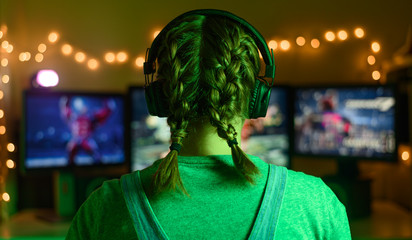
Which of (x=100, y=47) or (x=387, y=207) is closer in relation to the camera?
(x=387, y=207)

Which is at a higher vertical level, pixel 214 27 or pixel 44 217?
pixel 214 27

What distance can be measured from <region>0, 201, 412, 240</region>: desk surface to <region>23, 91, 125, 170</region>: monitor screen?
224 mm

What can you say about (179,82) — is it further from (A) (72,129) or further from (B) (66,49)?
(B) (66,49)

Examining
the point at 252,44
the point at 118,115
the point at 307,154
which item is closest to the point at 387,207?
the point at 307,154

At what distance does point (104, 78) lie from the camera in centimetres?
240

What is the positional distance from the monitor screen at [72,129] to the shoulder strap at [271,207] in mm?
1447

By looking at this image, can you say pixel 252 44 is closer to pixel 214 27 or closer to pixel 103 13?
pixel 214 27

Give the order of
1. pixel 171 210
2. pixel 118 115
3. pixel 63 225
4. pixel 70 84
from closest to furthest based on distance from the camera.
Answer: pixel 171 210, pixel 63 225, pixel 118 115, pixel 70 84

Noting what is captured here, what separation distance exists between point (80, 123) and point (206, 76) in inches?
56.2

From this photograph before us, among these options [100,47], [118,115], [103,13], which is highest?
[103,13]

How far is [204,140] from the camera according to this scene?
2.54 feet

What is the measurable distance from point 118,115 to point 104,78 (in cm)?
32

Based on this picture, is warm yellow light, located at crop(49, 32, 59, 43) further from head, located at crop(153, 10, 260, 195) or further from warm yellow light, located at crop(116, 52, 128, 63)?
head, located at crop(153, 10, 260, 195)

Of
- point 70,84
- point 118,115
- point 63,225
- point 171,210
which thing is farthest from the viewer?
point 70,84
